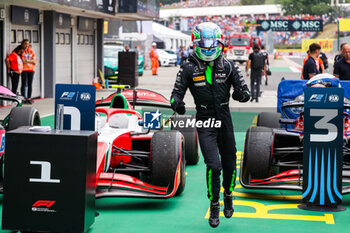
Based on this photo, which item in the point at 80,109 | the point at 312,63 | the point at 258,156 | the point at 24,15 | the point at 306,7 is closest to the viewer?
the point at 80,109

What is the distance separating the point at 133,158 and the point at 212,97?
6.43ft

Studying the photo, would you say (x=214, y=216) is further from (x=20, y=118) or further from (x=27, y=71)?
(x=27, y=71)

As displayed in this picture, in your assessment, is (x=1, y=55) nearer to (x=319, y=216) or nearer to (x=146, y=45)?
(x=319, y=216)

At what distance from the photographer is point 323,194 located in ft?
21.2

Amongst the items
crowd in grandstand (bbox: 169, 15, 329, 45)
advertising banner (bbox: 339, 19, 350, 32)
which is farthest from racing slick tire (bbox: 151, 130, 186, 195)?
crowd in grandstand (bbox: 169, 15, 329, 45)

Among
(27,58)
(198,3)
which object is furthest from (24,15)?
(198,3)

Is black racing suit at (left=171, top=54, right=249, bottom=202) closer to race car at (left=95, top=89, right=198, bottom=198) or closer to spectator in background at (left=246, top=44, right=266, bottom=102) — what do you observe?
race car at (left=95, top=89, right=198, bottom=198)

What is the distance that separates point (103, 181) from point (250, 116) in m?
9.40

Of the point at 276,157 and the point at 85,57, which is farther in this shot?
the point at 85,57

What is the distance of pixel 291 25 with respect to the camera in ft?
214

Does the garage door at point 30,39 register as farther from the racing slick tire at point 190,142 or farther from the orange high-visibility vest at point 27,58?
the racing slick tire at point 190,142

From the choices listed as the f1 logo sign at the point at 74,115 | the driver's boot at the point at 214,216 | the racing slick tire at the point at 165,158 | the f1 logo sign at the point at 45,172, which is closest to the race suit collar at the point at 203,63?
the racing slick tire at the point at 165,158

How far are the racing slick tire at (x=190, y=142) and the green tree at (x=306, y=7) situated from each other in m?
110

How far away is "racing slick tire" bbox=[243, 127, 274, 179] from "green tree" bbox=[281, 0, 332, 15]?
11168 cm
